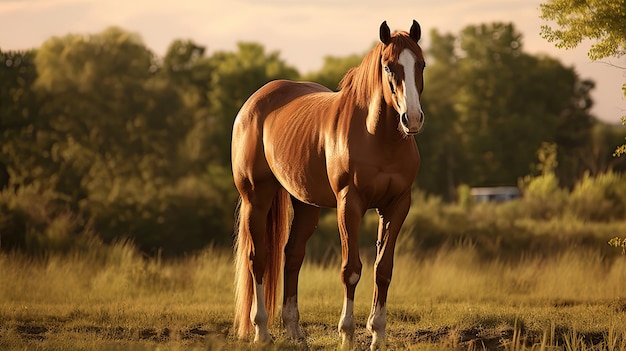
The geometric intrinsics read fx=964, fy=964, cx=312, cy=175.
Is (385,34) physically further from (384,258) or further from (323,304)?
(323,304)

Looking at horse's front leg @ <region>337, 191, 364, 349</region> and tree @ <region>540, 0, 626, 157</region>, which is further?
tree @ <region>540, 0, 626, 157</region>

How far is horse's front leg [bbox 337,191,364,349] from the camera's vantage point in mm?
7602

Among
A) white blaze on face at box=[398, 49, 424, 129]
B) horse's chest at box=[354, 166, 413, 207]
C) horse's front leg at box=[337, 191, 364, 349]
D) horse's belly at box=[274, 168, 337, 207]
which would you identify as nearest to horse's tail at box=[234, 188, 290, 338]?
horse's belly at box=[274, 168, 337, 207]

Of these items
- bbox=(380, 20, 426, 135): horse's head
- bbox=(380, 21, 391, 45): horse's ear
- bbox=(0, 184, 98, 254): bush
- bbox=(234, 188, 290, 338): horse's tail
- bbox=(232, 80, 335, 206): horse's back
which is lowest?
bbox=(0, 184, 98, 254): bush

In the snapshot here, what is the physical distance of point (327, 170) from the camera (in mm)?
7973

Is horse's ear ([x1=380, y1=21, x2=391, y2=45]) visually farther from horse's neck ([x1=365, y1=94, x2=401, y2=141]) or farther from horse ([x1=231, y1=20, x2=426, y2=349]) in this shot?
horse's neck ([x1=365, y1=94, x2=401, y2=141])

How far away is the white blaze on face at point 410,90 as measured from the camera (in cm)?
693

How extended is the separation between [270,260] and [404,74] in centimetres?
289

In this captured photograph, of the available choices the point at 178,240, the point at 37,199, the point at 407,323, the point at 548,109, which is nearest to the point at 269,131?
→ the point at 407,323

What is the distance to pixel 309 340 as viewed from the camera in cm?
919

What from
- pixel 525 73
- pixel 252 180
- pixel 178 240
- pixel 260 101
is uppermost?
pixel 525 73

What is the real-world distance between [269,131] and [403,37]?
6.83ft

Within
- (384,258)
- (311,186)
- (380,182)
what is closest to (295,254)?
(311,186)

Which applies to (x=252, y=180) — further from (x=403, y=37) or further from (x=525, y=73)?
(x=525, y=73)
